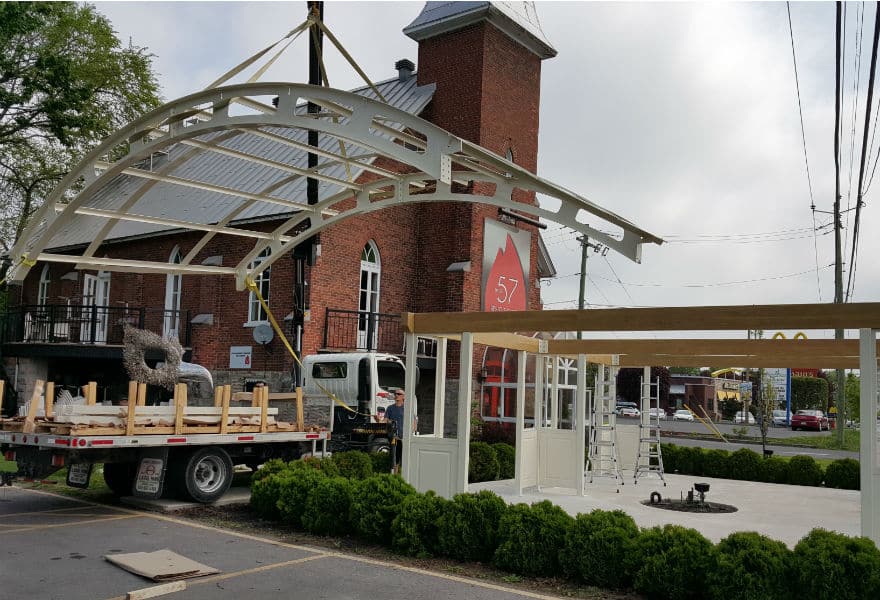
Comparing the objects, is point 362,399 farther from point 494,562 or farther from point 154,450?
point 494,562

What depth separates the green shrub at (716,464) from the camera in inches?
749

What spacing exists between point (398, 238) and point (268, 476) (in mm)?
14519

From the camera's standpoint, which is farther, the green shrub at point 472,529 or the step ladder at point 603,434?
the step ladder at point 603,434

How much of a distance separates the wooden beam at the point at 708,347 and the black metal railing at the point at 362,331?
9.11 m

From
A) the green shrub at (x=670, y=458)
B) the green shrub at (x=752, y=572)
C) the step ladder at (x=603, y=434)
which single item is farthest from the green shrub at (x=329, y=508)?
the green shrub at (x=670, y=458)

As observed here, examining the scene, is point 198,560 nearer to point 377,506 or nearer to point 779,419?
point 377,506

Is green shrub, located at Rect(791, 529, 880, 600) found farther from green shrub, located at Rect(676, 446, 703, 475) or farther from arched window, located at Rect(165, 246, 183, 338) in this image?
arched window, located at Rect(165, 246, 183, 338)

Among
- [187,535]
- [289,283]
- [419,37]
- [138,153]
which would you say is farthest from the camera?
[419,37]

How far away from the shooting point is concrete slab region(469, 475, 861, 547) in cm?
1177

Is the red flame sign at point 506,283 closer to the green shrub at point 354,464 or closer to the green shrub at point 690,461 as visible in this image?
the green shrub at point 690,461

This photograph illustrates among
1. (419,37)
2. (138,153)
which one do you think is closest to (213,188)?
(138,153)

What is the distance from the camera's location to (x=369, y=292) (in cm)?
2458

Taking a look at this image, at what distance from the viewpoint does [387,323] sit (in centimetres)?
2478

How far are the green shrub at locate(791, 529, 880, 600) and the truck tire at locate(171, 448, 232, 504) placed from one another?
8.34 m
